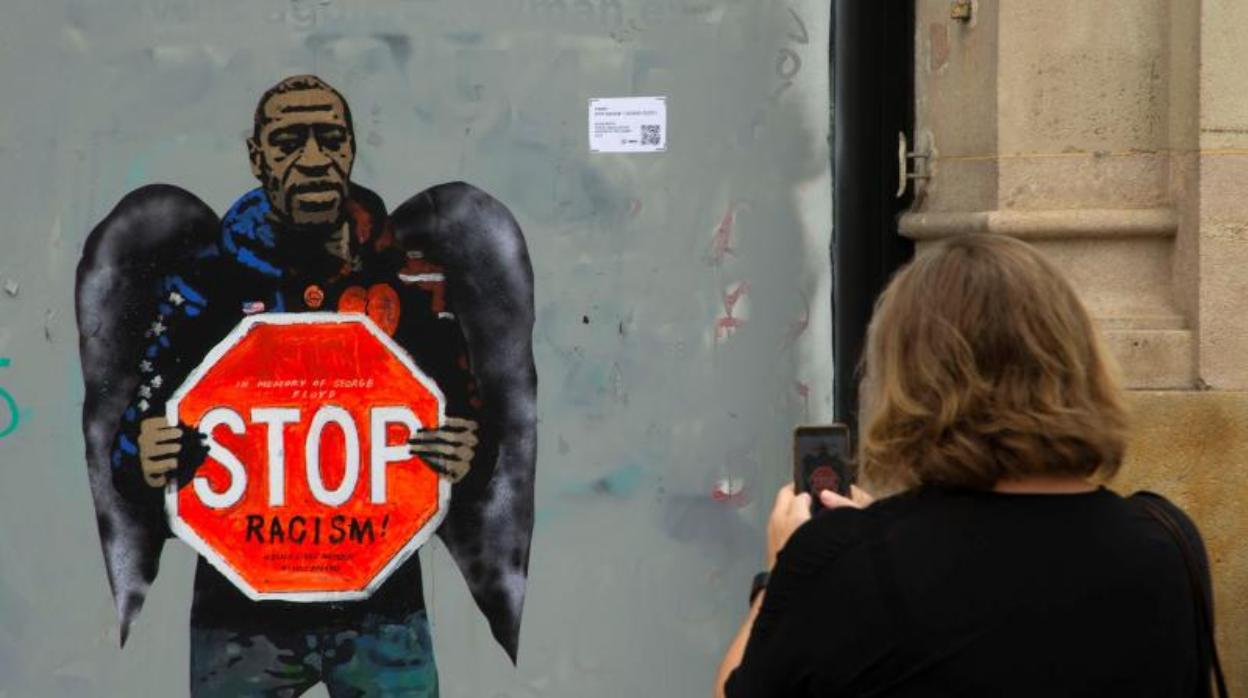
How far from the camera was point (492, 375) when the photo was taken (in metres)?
5.13

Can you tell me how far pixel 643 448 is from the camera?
16.8 feet

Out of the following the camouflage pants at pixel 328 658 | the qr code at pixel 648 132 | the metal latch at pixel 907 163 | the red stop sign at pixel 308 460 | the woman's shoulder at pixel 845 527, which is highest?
the qr code at pixel 648 132

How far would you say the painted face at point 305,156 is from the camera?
16.8 ft

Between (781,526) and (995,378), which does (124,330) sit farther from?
(995,378)

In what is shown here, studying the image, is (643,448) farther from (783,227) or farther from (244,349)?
(244,349)

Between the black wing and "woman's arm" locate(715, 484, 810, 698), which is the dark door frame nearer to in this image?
the black wing

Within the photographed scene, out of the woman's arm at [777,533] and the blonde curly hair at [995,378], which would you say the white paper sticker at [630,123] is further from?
the blonde curly hair at [995,378]

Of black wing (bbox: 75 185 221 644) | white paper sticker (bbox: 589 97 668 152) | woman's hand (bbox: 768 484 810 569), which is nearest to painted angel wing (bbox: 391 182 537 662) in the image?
white paper sticker (bbox: 589 97 668 152)

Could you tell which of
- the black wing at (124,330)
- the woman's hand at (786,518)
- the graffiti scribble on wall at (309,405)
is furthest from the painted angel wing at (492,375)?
the woman's hand at (786,518)

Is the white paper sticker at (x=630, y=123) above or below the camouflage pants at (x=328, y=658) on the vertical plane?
above

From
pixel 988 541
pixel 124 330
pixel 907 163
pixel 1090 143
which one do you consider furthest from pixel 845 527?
pixel 124 330

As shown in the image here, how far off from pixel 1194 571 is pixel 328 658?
10.6 ft

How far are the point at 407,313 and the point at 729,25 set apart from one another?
119cm

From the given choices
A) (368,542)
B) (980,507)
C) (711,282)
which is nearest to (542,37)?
A: (711,282)
